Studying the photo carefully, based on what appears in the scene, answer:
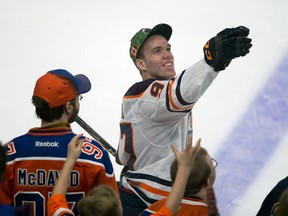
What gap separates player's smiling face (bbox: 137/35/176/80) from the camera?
3.60 metres

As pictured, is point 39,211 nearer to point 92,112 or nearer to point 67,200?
point 67,200

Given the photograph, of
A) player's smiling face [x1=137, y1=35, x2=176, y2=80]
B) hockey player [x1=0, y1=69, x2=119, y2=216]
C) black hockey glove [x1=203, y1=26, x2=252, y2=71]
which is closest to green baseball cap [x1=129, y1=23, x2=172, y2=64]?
player's smiling face [x1=137, y1=35, x2=176, y2=80]

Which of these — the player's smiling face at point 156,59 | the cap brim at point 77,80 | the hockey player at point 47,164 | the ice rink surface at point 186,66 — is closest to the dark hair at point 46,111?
the hockey player at point 47,164

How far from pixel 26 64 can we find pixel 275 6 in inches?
66.5

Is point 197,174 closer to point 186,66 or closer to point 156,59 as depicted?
point 156,59

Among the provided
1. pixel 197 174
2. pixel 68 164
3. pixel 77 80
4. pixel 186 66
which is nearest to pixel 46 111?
pixel 77 80

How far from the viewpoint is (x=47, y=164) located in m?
2.61

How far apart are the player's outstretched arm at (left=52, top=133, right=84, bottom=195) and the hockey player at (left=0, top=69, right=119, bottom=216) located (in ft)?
0.34

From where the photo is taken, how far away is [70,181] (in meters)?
2.58

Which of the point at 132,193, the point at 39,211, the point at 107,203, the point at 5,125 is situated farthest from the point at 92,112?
the point at 107,203

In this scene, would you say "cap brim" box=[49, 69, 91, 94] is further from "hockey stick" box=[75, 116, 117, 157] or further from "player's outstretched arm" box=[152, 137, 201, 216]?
"hockey stick" box=[75, 116, 117, 157]

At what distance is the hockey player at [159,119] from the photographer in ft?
10.0

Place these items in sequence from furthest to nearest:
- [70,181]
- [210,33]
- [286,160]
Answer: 1. [210,33]
2. [286,160]
3. [70,181]

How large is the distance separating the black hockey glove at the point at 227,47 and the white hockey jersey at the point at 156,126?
0.15ft
